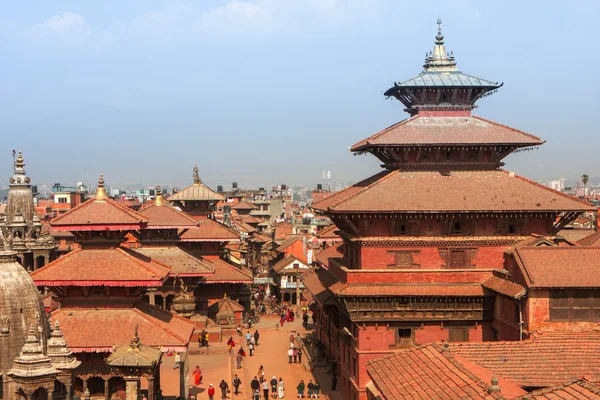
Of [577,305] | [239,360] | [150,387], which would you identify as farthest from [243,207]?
[150,387]

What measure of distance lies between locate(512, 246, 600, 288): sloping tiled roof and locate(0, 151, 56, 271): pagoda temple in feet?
128

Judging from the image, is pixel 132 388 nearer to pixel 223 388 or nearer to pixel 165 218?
pixel 223 388

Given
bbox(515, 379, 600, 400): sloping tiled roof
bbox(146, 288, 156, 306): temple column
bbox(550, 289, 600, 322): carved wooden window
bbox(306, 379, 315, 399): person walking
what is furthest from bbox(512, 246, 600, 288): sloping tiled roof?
bbox(146, 288, 156, 306): temple column

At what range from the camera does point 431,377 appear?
20.8 meters

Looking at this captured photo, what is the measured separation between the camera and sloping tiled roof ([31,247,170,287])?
2902 centimetres

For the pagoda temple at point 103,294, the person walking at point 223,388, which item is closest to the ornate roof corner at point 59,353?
the pagoda temple at point 103,294

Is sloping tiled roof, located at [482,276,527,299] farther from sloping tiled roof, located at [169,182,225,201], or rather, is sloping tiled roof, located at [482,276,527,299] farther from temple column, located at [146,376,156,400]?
sloping tiled roof, located at [169,182,225,201]

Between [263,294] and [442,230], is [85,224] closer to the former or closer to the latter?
Answer: [442,230]

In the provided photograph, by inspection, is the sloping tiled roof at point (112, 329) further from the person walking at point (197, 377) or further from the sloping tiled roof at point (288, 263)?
the sloping tiled roof at point (288, 263)

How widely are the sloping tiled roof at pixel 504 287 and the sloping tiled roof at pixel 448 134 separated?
6668 mm

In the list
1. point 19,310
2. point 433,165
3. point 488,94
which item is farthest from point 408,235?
point 19,310

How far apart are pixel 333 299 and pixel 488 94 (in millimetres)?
13122

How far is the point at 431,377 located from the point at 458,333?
13.6 metres

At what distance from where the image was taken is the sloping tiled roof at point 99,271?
29.0 meters
